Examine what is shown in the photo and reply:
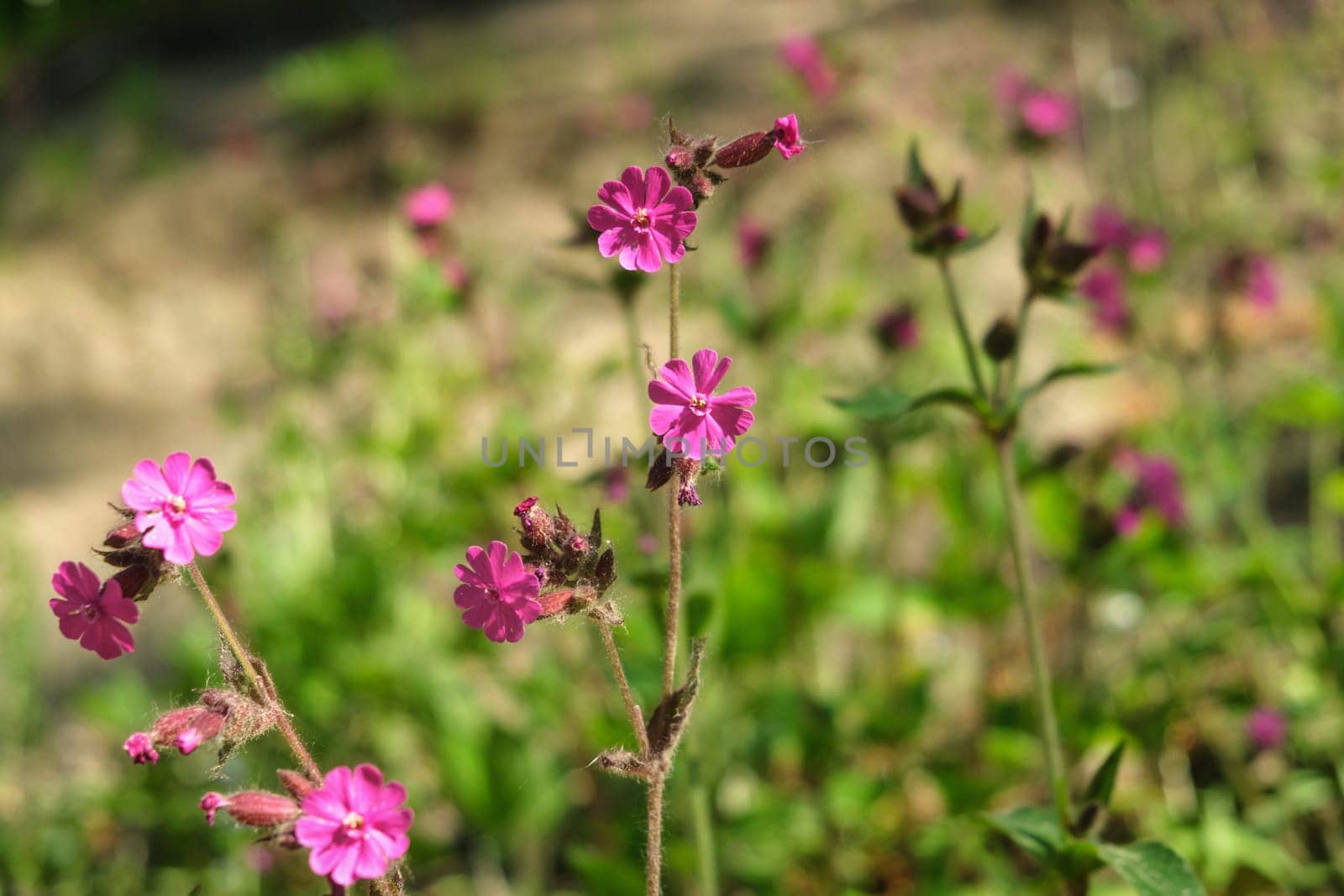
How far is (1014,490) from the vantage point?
5.32 ft

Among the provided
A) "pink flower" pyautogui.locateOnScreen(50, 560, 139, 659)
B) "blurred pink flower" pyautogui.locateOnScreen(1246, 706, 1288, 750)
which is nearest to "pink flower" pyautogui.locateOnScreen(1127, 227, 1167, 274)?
"blurred pink flower" pyautogui.locateOnScreen(1246, 706, 1288, 750)

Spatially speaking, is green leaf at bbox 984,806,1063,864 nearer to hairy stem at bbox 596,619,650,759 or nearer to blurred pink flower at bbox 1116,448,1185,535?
hairy stem at bbox 596,619,650,759

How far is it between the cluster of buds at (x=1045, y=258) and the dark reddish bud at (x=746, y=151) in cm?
57

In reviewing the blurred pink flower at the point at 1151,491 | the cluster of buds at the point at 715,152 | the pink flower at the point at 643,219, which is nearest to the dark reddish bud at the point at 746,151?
the cluster of buds at the point at 715,152

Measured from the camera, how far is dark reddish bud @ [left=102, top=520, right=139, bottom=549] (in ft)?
3.65

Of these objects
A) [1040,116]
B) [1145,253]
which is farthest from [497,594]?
[1145,253]

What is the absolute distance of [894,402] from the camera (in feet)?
5.11

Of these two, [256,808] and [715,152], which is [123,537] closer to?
[256,808]

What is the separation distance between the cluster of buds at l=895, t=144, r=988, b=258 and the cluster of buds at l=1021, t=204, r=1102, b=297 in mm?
95

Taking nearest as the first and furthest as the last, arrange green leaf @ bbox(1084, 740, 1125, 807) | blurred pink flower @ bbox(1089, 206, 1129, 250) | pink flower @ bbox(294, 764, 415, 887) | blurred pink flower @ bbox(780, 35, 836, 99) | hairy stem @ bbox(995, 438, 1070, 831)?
pink flower @ bbox(294, 764, 415, 887) → green leaf @ bbox(1084, 740, 1125, 807) → hairy stem @ bbox(995, 438, 1070, 831) → blurred pink flower @ bbox(1089, 206, 1129, 250) → blurred pink flower @ bbox(780, 35, 836, 99)

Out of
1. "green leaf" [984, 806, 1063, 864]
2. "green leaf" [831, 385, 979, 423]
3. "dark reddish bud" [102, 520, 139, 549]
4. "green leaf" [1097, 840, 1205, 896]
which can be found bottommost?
"green leaf" [1097, 840, 1205, 896]

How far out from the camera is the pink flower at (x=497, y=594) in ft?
3.51

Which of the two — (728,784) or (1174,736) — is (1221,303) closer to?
(1174,736)

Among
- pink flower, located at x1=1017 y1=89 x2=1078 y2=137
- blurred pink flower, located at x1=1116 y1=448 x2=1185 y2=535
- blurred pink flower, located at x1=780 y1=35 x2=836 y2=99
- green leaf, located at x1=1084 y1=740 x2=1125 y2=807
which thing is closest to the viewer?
green leaf, located at x1=1084 y1=740 x2=1125 y2=807
